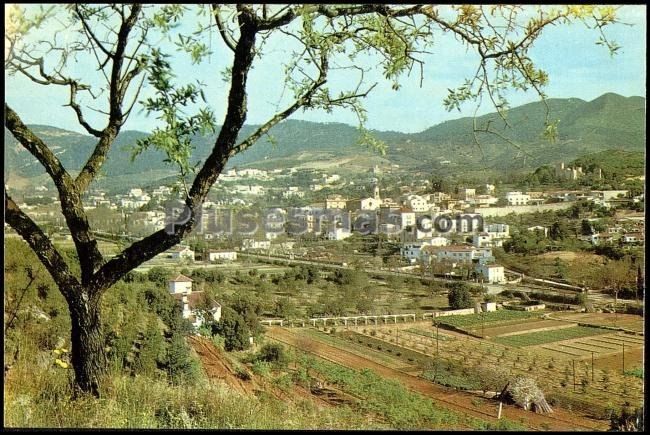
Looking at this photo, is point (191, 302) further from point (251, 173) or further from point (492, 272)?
point (492, 272)

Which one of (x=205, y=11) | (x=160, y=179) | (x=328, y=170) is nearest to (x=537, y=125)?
(x=328, y=170)

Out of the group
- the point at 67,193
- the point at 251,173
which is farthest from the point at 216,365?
the point at 67,193

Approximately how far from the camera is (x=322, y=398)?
452cm

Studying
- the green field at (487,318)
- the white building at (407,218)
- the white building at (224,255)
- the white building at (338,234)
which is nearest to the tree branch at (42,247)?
the white building at (224,255)

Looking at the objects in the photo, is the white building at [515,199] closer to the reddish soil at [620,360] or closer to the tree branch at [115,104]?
the reddish soil at [620,360]

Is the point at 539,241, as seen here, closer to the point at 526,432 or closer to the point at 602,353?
the point at 602,353

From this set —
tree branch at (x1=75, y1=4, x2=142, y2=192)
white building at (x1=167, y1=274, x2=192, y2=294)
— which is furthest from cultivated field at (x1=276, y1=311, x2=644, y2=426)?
tree branch at (x1=75, y1=4, x2=142, y2=192)

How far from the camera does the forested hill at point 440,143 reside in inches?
171

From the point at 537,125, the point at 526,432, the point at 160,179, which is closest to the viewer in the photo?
the point at 526,432

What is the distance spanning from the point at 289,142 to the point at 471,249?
159 centimetres

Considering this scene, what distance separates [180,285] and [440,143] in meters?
2.25

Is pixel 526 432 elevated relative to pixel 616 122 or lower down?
lower down

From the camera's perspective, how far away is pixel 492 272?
15.0 ft

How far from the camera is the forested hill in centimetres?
436
